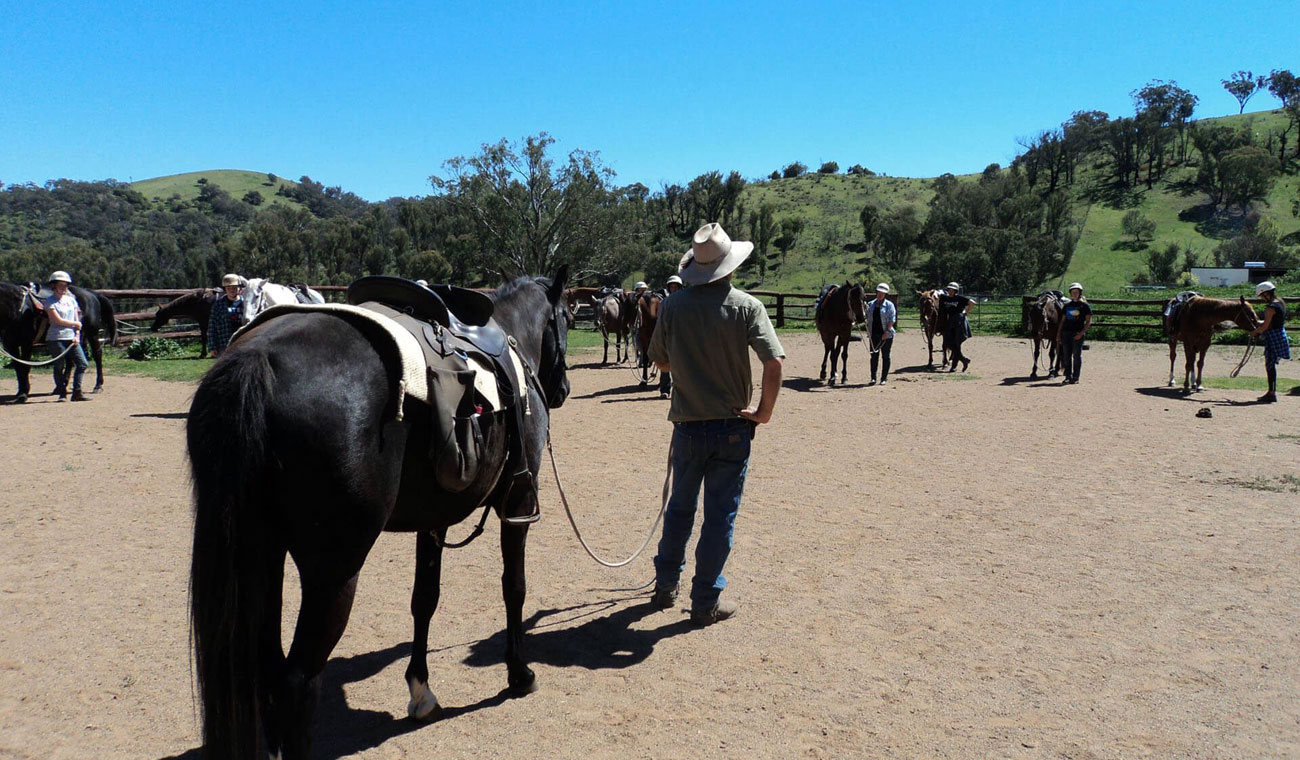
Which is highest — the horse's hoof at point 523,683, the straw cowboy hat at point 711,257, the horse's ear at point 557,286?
the straw cowboy hat at point 711,257

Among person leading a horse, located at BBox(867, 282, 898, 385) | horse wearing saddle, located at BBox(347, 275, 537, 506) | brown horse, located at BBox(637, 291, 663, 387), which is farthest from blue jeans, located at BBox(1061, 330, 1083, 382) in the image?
horse wearing saddle, located at BBox(347, 275, 537, 506)

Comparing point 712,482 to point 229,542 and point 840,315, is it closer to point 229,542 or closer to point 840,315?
point 229,542

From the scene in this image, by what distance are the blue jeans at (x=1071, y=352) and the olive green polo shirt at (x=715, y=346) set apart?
13741mm

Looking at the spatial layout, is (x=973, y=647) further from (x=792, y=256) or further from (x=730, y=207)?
(x=730, y=207)

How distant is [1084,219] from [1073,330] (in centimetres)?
5914

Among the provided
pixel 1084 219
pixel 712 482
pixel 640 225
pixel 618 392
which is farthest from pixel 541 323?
Result: pixel 1084 219

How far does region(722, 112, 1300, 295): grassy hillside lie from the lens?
58.5 m

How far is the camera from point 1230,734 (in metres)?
3.42

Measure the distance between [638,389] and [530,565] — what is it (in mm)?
10123

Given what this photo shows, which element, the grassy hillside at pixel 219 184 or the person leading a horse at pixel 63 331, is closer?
the person leading a horse at pixel 63 331

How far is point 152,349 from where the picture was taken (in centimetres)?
1964

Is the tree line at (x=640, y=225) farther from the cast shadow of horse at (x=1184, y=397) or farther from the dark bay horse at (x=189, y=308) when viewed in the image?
the cast shadow of horse at (x=1184, y=397)

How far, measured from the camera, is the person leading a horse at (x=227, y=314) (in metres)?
11.1

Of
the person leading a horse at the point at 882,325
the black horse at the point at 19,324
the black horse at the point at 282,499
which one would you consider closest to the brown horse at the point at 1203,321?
the person leading a horse at the point at 882,325
